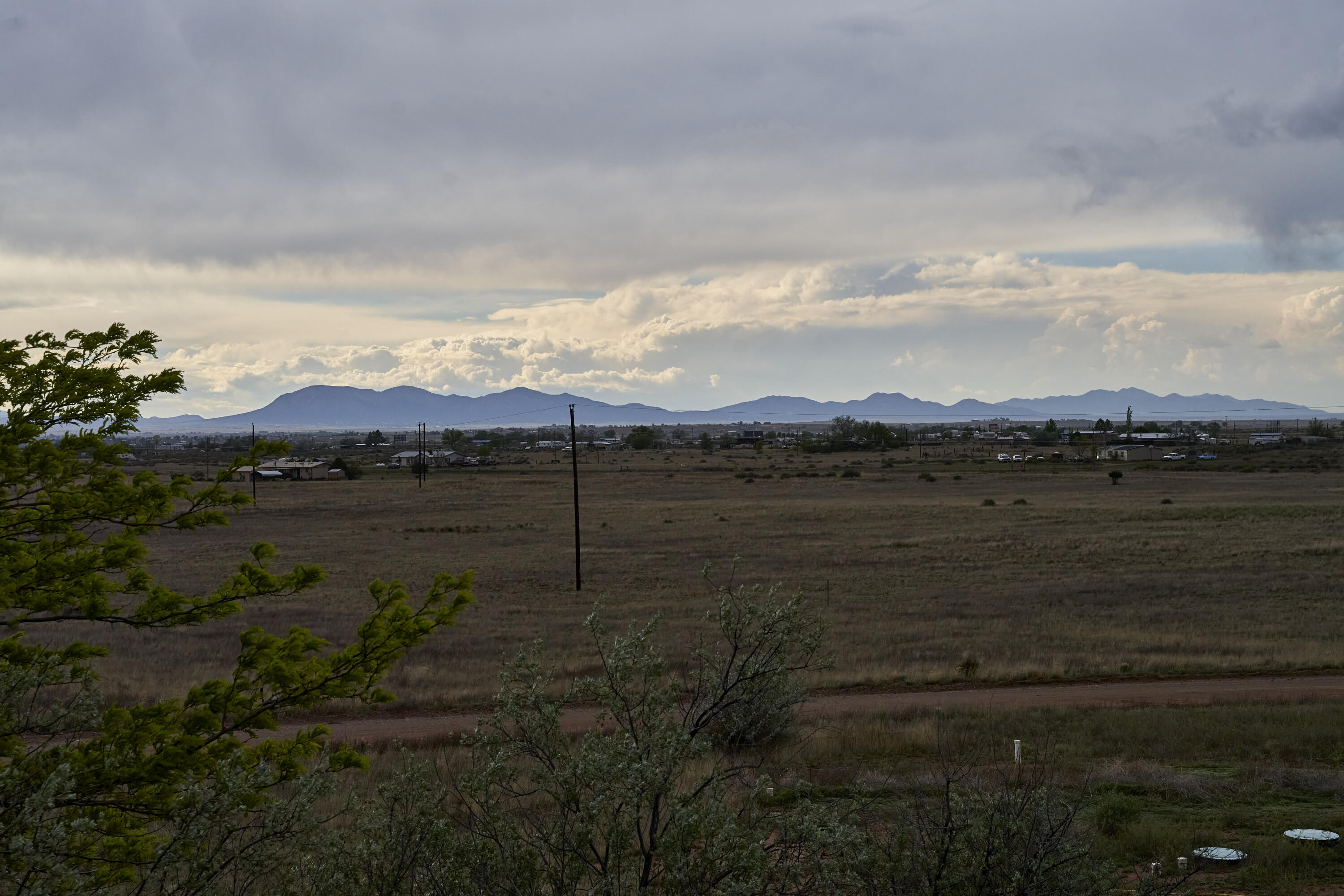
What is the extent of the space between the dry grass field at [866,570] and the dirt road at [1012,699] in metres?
0.81

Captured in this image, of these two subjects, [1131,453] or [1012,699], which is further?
[1131,453]

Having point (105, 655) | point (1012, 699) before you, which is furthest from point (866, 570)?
point (105, 655)

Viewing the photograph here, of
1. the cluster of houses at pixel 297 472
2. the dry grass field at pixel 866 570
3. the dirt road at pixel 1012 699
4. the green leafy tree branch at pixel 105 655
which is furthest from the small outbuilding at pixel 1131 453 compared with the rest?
the green leafy tree branch at pixel 105 655

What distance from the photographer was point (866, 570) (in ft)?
121

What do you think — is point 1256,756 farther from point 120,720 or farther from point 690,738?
point 120,720

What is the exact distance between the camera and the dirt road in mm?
15266

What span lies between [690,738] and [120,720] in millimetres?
3328

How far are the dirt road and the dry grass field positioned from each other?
0.81 m

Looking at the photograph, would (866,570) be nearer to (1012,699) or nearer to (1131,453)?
(1012,699)

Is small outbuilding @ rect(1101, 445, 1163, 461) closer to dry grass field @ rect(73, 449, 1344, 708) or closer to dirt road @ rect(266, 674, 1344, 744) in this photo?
dry grass field @ rect(73, 449, 1344, 708)

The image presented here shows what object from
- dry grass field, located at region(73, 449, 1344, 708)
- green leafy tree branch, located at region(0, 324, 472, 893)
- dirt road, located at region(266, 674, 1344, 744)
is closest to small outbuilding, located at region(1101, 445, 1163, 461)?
dry grass field, located at region(73, 449, 1344, 708)

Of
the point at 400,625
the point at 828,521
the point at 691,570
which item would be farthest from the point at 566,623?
the point at 828,521

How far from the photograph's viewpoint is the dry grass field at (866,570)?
66.8 ft

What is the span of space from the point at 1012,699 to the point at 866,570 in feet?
65.5
